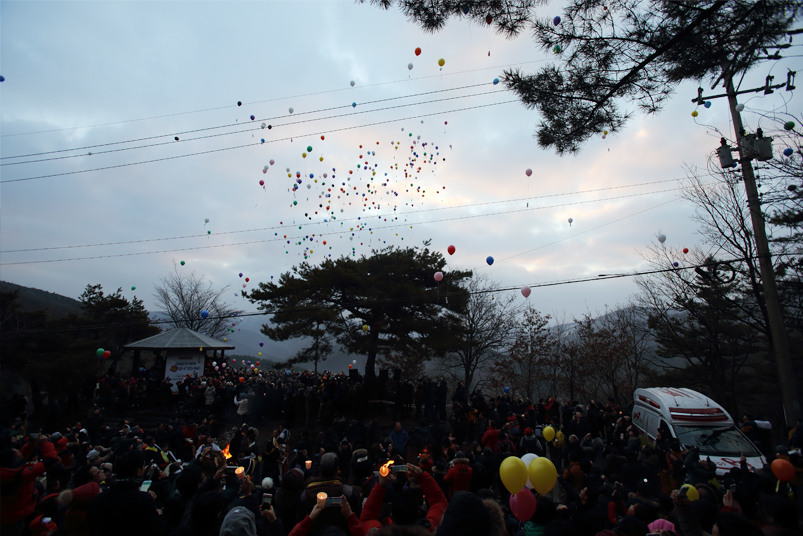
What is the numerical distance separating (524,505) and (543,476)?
21.1 inches

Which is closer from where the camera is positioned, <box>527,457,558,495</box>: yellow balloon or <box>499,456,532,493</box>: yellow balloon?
<box>499,456,532,493</box>: yellow balloon

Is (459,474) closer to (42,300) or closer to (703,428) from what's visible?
(703,428)

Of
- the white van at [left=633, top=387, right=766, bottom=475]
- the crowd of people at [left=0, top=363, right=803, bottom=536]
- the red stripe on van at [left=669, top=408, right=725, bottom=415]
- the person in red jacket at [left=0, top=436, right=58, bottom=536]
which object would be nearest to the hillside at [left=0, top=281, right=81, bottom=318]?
the crowd of people at [left=0, top=363, right=803, bottom=536]

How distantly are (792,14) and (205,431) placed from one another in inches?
569

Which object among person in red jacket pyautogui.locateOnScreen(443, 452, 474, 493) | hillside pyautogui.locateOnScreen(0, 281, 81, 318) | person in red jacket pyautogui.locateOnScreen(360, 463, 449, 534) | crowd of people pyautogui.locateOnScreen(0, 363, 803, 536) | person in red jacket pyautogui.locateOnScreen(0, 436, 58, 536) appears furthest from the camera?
hillside pyautogui.locateOnScreen(0, 281, 81, 318)

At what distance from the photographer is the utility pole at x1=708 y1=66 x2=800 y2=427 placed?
8539 mm

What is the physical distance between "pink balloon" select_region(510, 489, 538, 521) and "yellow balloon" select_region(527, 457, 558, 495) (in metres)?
0.42

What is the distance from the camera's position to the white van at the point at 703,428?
8.19 meters

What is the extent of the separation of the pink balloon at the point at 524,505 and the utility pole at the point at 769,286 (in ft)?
28.8

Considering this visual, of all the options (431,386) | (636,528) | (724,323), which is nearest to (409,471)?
(636,528)

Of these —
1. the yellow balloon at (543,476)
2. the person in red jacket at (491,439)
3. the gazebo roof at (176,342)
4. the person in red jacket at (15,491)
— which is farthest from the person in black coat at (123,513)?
the gazebo roof at (176,342)

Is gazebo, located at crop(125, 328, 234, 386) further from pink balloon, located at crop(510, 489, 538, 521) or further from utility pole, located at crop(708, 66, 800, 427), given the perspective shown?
utility pole, located at crop(708, 66, 800, 427)

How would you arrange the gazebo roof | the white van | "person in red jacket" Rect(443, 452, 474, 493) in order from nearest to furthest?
"person in red jacket" Rect(443, 452, 474, 493), the white van, the gazebo roof

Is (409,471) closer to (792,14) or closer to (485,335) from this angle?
(792,14)
